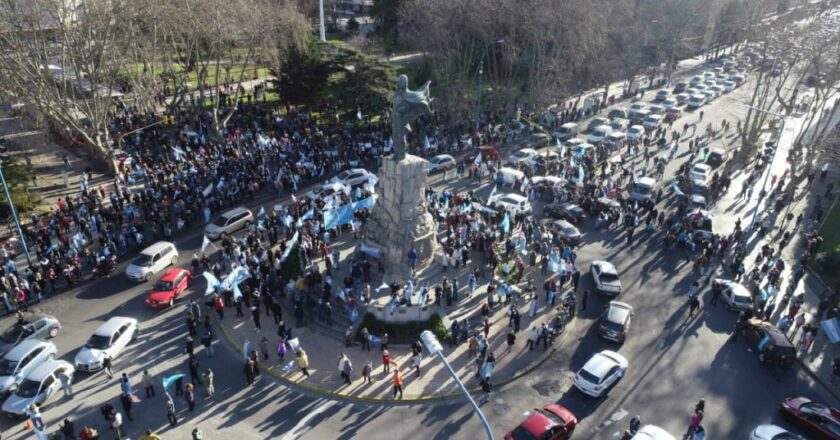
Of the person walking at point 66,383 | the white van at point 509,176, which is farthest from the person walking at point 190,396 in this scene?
the white van at point 509,176

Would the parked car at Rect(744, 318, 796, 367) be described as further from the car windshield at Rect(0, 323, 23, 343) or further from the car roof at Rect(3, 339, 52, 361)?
the car windshield at Rect(0, 323, 23, 343)

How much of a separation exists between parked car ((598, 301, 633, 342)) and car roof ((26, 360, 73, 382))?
19.8 m

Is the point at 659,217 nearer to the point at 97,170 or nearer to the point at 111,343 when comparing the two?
the point at 111,343

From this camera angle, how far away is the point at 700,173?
37094mm

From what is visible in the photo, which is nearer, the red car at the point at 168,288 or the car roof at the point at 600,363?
the car roof at the point at 600,363

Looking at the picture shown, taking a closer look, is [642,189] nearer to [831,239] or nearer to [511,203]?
[511,203]

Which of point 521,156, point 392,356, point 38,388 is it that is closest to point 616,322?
point 392,356

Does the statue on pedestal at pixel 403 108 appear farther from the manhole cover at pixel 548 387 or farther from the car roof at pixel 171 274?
the car roof at pixel 171 274

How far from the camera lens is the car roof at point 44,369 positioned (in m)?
18.3

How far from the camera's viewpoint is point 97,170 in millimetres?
38250

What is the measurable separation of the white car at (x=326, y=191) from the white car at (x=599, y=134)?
22649 millimetres

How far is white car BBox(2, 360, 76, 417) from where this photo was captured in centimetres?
1780

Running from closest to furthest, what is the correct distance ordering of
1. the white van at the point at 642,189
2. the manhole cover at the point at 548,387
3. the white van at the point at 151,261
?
the manhole cover at the point at 548,387 < the white van at the point at 151,261 < the white van at the point at 642,189

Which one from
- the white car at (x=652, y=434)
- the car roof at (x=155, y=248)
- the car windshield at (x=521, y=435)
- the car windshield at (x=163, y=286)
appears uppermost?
the car roof at (x=155, y=248)
